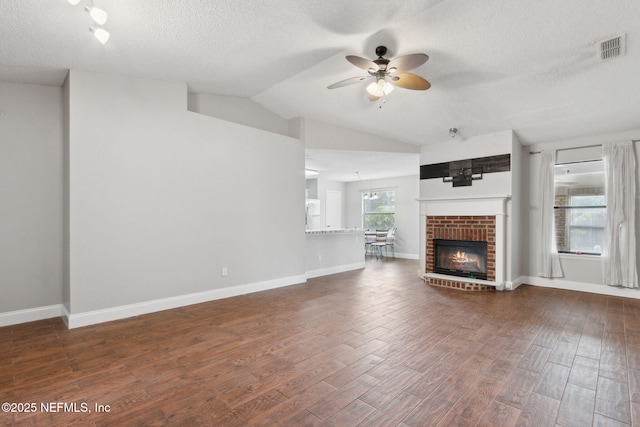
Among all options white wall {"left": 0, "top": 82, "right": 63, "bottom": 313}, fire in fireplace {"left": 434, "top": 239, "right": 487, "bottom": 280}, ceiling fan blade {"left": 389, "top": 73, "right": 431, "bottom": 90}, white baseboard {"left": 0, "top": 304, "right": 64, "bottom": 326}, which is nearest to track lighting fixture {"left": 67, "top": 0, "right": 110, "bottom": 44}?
white wall {"left": 0, "top": 82, "right": 63, "bottom": 313}

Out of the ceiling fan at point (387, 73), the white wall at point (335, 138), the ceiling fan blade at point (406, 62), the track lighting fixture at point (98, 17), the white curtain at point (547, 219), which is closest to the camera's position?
the track lighting fixture at point (98, 17)

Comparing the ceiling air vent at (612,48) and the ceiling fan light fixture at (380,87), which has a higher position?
the ceiling air vent at (612,48)

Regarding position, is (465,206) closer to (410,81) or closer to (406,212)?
(410,81)

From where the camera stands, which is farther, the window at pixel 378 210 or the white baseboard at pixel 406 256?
the window at pixel 378 210

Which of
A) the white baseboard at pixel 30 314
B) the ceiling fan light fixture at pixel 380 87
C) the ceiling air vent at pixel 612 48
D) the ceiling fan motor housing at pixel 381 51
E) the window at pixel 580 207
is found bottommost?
the white baseboard at pixel 30 314

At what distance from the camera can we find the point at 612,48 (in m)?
2.87

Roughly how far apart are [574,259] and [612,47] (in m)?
3.72

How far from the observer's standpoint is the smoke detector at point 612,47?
9.14ft

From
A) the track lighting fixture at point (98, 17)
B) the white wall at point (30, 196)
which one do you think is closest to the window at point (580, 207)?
the track lighting fixture at point (98, 17)

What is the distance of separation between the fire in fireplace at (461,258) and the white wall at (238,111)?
3643 mm

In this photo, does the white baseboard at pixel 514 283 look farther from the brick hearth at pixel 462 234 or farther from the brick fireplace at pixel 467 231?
the brick hearth at pixel 462 234

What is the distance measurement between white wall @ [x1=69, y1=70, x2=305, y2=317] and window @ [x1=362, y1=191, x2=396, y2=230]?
5482 millimetres

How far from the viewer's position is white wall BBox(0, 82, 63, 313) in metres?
3.54

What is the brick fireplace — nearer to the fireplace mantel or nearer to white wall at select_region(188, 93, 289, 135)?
the fireplace mantel
